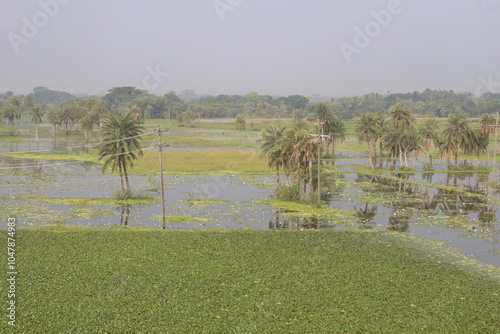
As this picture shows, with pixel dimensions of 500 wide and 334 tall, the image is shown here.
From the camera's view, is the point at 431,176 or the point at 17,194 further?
the point at 431,176

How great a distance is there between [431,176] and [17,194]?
6561 centimetres

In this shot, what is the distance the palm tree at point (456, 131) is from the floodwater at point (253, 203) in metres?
11.2

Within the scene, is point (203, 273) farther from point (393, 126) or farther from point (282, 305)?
point (393, 126)

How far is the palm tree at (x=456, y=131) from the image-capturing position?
90.5 meters

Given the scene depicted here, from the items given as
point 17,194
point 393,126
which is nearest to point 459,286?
point 17,194

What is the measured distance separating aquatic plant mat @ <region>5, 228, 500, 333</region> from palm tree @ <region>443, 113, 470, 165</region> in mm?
58991

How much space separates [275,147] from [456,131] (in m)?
51.1

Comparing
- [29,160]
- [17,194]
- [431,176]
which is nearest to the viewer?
[17,194]

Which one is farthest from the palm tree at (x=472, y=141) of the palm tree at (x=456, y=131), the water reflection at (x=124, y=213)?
the water reflection at (x=124, y=213)

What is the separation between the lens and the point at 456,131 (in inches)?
3590

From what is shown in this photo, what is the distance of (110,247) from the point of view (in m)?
35.3

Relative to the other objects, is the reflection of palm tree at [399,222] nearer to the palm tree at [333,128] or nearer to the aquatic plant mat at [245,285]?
the aquatic plant mat at [245,285]

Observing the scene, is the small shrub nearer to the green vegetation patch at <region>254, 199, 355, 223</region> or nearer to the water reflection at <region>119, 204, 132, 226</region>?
the green vegetation patch at <region>254, 199, 355, 223</region>

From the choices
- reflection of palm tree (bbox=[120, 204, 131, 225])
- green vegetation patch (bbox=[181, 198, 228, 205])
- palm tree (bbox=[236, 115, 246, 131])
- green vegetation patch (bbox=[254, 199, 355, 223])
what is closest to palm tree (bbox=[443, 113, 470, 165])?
green vegetation patch (bbox=[254, 199, 355, 223])
